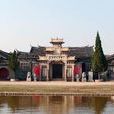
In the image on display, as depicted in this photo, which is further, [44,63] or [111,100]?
[44,63]

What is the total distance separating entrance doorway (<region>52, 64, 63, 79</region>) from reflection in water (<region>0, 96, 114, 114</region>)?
33.2m

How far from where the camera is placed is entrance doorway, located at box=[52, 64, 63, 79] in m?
87.9

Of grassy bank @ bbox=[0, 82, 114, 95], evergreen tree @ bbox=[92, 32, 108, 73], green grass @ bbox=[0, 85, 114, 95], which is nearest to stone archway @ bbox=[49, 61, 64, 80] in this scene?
evergreen tree @ bbox=[92, 32, 108, 73]

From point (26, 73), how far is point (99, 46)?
55.1ft

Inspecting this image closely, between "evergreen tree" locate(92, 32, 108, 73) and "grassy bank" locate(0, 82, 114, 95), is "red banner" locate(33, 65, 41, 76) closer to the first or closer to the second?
"evergreen tree" locate(92, 32, 108, 73)

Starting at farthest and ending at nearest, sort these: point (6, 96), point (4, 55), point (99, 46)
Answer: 1. point (4, 55)
2. point (99, 46)
3. point (6, 96)

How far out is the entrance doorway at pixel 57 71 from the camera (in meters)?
87.9

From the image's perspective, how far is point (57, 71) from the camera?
87938 mm

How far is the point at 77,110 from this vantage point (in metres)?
42.5

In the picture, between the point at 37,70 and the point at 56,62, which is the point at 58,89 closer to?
the point at 37,70

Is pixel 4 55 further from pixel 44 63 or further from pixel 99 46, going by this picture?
pixel 99 46

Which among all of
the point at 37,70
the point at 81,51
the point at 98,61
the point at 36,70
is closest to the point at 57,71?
the point at 37,70

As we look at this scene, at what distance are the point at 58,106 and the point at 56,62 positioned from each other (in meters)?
41.0

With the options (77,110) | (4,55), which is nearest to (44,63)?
(4,55)
